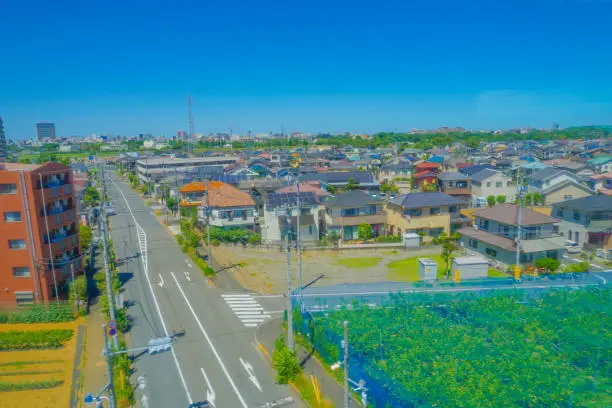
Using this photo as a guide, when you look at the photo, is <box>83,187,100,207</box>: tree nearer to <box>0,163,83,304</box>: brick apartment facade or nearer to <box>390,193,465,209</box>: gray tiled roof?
<box>0,163,83,304</box>: brick apartment facade

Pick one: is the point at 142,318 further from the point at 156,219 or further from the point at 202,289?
the point at 156,219

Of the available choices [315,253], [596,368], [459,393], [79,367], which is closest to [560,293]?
[596,368]

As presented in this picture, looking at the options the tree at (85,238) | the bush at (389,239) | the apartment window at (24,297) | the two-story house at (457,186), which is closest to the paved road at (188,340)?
the tree at (85,238)

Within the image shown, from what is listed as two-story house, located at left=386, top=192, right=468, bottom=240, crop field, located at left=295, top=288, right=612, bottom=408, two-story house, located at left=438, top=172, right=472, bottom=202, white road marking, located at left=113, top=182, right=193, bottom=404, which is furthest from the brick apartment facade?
two-story house, located at left=438, top=172, right=472, bottom=202

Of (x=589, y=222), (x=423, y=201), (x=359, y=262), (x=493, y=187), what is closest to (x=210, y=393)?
(x=359, y=262)

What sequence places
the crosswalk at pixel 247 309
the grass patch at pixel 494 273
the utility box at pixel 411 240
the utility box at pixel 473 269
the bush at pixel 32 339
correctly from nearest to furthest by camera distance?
the bush at pixel 32 339
the crosswalk at pixel 247 309
the utility box at pixel 473 269
the grass patch at pixel 494 273
the utility box at pixel 411 240

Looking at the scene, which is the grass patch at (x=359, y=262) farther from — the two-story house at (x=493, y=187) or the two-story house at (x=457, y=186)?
the two-story house at (x=493, y=187)
